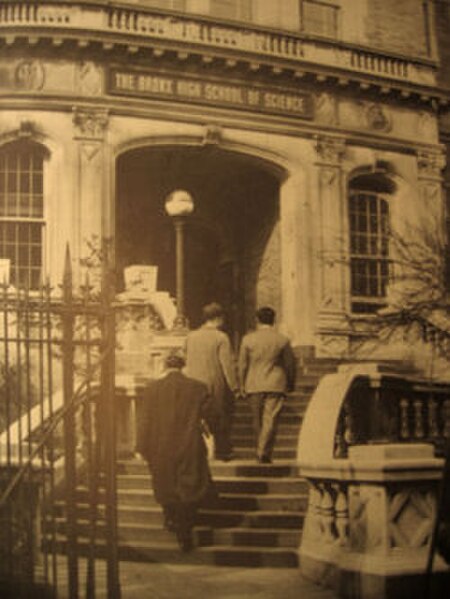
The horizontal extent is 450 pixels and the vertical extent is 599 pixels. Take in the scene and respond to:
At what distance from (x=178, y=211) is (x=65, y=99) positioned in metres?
3.10

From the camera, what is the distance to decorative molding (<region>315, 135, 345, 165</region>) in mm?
15469

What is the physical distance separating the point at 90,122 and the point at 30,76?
1.02m

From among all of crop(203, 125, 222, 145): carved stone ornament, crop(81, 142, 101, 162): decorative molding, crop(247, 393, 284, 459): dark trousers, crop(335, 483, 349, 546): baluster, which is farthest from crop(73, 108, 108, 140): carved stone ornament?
crop(335, 483, 349, 546): baluster

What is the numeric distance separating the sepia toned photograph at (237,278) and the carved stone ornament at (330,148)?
37 millimetres

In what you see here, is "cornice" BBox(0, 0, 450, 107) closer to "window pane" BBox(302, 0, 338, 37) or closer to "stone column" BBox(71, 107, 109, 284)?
"window pane" BBox(302, 0, 338, 37)

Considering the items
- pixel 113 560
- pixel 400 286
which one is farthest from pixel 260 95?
pixel 113 560

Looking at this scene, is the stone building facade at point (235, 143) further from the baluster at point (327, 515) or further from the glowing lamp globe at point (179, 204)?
the baluster at point (327, 515)

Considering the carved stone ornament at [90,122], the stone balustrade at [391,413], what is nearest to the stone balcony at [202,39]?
the carved stone ornament at [90,122]

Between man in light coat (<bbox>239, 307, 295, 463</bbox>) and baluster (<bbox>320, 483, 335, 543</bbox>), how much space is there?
2.03 m

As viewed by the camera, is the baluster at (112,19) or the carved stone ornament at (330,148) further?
the carved stone ornament at (330,148)

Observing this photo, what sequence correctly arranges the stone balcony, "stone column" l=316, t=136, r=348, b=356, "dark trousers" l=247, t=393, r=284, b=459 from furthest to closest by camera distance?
"stone column" l=316, t=136, r=348, b=356, the stone balcony, "dark trousers" l=247, t=393, r=284, b=459

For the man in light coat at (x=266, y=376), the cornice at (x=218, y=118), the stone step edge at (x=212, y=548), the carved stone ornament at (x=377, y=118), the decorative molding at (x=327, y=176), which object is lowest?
the stone step edge at (x=212, y=548)

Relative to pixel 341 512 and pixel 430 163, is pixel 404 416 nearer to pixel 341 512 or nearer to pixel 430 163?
pixel 341 512

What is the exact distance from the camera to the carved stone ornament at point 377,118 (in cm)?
1591
